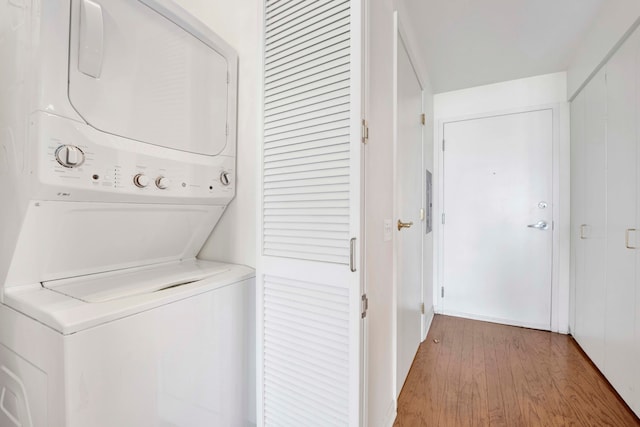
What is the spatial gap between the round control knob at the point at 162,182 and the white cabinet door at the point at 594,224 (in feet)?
8.48

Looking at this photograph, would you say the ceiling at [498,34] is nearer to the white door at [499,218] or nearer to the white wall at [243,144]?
the white door at [499,218]

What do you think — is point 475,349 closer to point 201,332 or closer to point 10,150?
point 201,332

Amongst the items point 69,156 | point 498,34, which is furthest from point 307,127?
point 498,34

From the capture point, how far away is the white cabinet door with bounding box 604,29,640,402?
61.1 inches

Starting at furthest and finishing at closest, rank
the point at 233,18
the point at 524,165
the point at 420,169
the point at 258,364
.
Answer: the point at 524,165
the point at 420,169
the point at 233,18
the point at 258,364

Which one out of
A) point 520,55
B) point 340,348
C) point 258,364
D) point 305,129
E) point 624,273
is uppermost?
point 520,55

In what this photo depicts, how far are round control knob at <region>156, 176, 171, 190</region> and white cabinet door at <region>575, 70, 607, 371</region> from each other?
8.48 feet

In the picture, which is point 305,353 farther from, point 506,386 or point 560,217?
point 560,217

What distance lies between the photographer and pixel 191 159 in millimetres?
1183

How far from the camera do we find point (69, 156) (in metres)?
0.81

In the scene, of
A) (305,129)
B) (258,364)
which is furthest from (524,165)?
(258,364)

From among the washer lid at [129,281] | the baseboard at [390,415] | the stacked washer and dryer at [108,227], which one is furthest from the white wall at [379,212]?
the washer lid at [129,281]

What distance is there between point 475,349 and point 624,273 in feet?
3.73

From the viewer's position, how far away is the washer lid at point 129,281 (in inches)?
34.7
